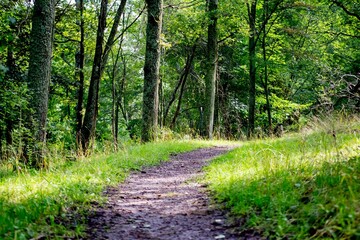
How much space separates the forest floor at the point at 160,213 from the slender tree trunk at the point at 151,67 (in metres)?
6.23

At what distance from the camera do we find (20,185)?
4.98 m

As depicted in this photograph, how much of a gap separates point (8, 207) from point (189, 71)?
18.8 metres

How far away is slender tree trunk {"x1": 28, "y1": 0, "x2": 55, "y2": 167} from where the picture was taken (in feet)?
25.6

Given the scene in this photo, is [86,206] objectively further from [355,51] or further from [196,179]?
[355,51]

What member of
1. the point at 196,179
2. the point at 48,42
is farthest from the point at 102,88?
the point at 196,179

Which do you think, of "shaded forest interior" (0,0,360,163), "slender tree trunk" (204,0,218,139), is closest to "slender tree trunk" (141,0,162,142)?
"shaded forest interior" (0,0,360,163)

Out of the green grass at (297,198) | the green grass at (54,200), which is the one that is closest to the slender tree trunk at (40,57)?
the green grass at (54,200)

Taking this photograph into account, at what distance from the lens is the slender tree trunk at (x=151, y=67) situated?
515 inches

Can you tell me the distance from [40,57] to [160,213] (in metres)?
5.14

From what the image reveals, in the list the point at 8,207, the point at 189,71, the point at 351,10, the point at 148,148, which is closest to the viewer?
the point at 8,207

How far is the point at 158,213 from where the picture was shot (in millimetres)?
4609

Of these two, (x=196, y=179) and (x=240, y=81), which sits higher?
(x=240, y=81)

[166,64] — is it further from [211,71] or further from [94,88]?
[94,88]

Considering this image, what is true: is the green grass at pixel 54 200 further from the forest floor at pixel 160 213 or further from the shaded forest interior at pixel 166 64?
the shaded forest interior at pixel 166 64
